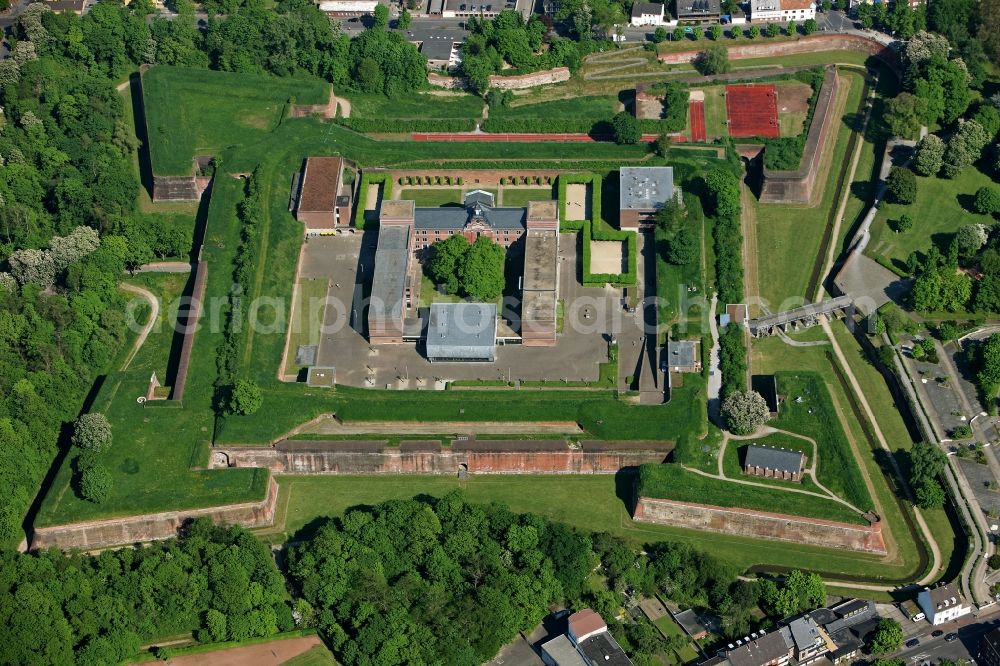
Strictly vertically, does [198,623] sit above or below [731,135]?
below

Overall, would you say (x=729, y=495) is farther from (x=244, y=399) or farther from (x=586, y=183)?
(x=586, y=183)

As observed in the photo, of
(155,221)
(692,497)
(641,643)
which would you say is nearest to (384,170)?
(155,221)

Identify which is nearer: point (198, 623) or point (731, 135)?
point (198, 623)

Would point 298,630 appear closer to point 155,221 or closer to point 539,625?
point 539,625

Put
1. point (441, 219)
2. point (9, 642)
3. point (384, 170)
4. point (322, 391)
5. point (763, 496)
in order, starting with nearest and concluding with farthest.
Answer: point (9, 642)
point (763, 496)
point (322, 391)
point (441, 219)
point (384, 170)

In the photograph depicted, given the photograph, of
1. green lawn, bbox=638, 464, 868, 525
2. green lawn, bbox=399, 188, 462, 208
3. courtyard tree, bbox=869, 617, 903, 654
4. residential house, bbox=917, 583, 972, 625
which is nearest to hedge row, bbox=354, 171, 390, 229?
green lawn, bbox=399, 188, 462, 208

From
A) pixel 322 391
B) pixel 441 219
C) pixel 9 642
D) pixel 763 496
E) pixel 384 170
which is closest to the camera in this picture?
pixel 9 642

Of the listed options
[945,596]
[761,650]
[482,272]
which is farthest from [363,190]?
[945,596]
